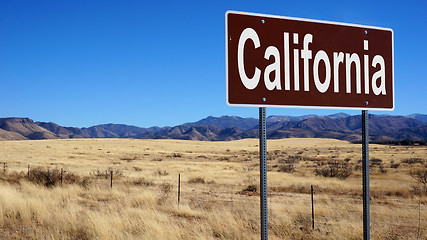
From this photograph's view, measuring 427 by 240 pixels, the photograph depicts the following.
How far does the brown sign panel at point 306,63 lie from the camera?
3361 millimetres

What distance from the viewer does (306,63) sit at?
367 cm

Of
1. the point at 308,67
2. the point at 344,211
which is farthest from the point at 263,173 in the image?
the point at 344,211

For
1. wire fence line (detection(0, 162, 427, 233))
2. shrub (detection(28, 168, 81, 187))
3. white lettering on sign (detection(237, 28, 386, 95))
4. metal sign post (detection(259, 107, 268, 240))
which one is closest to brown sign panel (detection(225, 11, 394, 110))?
white lettering on sign (detection(237, 28, 386, 95))

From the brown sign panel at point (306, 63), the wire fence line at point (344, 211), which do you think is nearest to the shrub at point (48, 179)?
the wire fence line at point (344, 211)

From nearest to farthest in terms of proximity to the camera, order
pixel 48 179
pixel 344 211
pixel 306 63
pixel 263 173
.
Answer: pixel 263 173, pixel 306 63, pixel 344 211, pixel 48 179

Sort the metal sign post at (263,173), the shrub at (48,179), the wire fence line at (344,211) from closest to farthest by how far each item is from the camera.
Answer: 1. the metal sign post at (263,173)
2. the wire fence line at (344,211)
3. the shrub at (48,179)

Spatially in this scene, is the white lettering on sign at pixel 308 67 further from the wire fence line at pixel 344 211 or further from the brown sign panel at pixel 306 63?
the wire fence line at pixel 344 211

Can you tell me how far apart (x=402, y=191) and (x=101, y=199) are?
13.8 meters

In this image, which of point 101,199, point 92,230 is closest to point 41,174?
point 101,199

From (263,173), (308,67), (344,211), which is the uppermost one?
(308,67)

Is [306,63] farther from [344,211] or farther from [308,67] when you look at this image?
[344,211]

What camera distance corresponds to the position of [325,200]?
1441 centimetres

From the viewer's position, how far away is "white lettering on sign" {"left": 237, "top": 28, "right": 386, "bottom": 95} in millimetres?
3400

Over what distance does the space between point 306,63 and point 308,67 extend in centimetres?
5
